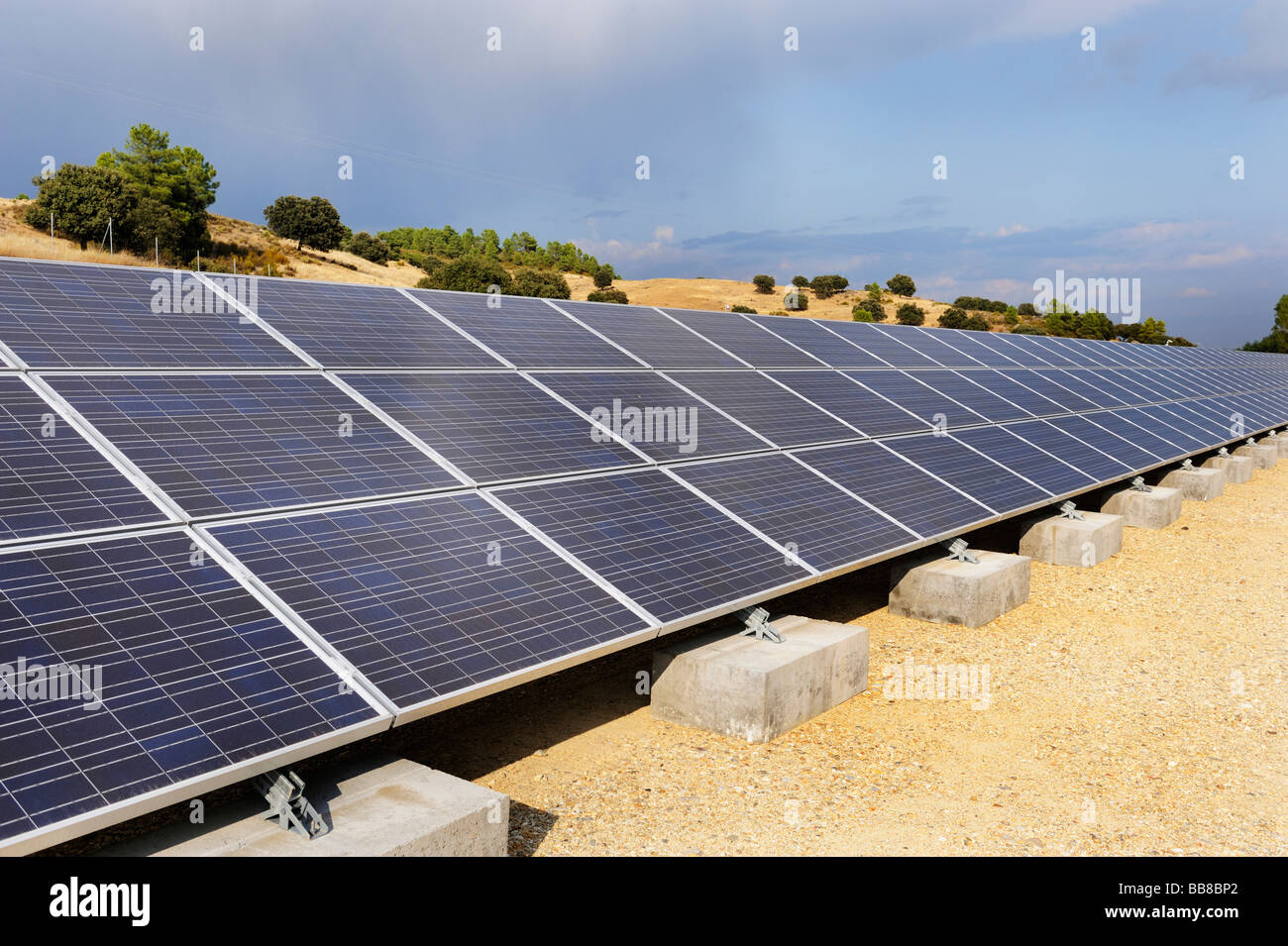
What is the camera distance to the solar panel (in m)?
8.02

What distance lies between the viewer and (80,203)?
53.8 metres

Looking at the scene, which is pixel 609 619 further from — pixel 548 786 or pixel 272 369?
pixel 272 369

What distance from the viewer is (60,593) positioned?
219 inches

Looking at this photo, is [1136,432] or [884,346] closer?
[884,346]

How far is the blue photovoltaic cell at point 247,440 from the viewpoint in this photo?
7.09 meters

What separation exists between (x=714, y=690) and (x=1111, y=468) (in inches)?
547

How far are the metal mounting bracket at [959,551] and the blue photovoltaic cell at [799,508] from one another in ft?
7.09

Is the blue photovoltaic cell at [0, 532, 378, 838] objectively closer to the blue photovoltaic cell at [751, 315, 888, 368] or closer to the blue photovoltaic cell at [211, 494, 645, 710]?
the blue photovoltaic cell at [211, 494, 645, 710]

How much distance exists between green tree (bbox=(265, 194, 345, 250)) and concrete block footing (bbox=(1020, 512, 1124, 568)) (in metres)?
74.5

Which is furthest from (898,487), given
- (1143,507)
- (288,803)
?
(1143,507)

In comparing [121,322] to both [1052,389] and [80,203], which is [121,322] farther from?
[80,203]

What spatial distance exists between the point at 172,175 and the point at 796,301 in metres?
67.0

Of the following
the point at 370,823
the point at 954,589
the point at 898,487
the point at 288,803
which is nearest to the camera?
the point at 288,803
